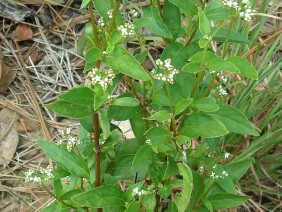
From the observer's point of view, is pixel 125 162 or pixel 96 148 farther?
pixel 125 162

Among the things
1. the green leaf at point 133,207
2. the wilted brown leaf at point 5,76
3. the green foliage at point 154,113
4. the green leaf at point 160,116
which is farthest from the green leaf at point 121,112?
the wilted brown leaf at point 5,76

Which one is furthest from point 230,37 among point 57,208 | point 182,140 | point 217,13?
point 57,208

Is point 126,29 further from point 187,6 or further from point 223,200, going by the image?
point 223,200

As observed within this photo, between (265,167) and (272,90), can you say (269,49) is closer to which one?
(272,90)

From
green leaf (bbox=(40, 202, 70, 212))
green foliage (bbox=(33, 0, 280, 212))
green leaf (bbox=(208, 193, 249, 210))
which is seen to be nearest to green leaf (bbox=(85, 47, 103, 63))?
green foliage (bbox=(33, 0, 280, 212))

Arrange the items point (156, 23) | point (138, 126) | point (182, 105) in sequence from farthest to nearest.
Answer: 1. point (138, 126)
2. point (156, 23)
3. point (182, 105)

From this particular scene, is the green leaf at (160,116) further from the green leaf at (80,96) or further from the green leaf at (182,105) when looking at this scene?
the green leaf at (80,96)
